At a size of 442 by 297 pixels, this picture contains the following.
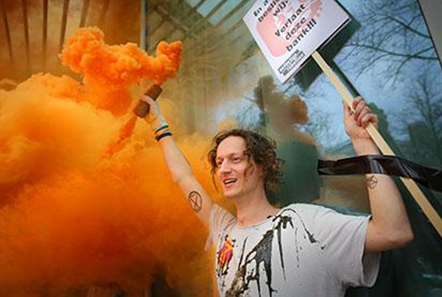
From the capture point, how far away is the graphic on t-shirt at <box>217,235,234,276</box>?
1.26 meters

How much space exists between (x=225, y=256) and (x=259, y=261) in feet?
0.55

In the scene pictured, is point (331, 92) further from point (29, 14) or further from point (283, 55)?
point (29, 14)

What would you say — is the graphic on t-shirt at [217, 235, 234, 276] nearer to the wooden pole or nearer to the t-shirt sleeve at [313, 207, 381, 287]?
the t-shirt sleeve at [313, 207, 381, 287]

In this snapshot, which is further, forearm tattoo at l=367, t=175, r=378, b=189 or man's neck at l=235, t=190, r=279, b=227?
man's neck at l=235, t=190, r=279, b=227

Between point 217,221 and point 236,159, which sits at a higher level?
point 236,159

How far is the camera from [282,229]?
119cm

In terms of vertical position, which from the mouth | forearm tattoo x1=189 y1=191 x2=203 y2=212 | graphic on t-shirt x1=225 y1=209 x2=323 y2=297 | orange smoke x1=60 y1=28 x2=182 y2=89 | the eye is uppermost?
orange smoke x1=60 y1=28 x2=182 y2=89

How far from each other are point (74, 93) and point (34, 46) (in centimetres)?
33

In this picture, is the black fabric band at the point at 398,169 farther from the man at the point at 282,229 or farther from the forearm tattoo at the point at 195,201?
the forearm tattoo at the point at 195,201

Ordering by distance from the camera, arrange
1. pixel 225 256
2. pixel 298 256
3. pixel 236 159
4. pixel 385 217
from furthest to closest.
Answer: pixel 236 159 → pixel 225 256 → pixel 298 256 → pixel 385 217

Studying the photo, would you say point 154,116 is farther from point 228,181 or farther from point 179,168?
point 228,181

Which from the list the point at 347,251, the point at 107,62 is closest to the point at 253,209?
the point at 347,251

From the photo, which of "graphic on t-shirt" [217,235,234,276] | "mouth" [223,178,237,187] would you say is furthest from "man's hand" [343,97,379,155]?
"graphic on t-shirt" [217,235,234,276]

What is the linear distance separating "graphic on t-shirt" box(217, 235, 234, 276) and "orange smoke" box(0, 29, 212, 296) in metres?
0.23
